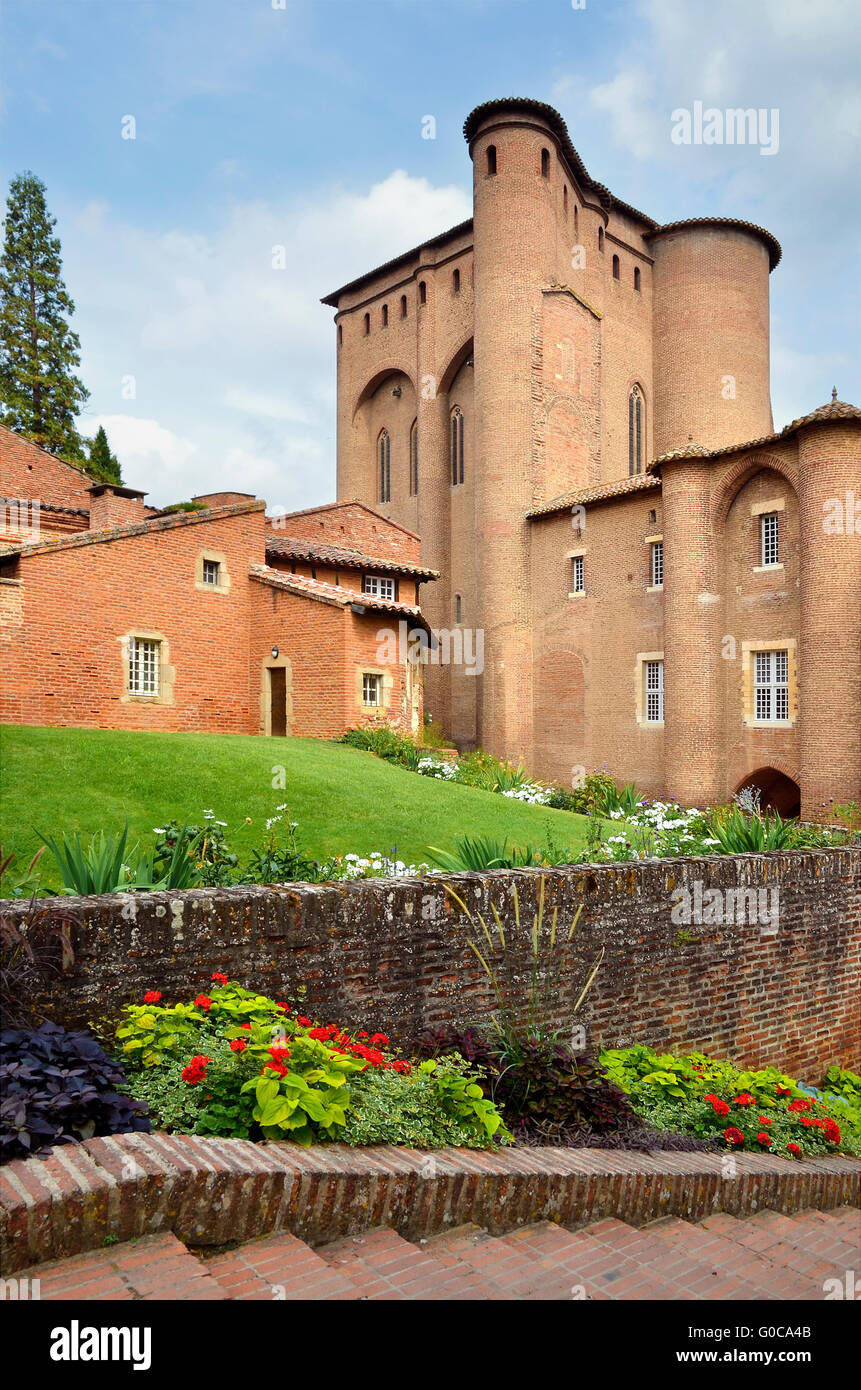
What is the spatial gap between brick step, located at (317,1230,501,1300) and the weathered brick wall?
5.95ft

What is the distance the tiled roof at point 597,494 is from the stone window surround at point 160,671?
1462 cm

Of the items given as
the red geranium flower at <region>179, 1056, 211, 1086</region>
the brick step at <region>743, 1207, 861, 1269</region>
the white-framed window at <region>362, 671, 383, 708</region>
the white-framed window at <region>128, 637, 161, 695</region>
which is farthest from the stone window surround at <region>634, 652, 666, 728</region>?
the red geranium flower at <region>179, 1056, 211, 1086</region>

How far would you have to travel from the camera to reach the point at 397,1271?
10.1 ft

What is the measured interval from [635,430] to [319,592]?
2121cm

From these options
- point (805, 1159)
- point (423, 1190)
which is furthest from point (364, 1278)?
point (805, 1159)

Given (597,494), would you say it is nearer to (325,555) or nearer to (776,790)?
(325,555)

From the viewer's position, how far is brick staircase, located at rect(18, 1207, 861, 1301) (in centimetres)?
267

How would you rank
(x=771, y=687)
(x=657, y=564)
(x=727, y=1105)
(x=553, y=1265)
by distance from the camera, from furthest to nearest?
(x=657, y=564), (x=771, y=687), (x=727, y=1105), (x=553, y=1265)

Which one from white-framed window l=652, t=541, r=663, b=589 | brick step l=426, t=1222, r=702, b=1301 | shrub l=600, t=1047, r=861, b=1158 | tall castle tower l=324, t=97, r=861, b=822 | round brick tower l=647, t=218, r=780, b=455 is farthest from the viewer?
round brick tower l=647, t=218, r=780, b=455

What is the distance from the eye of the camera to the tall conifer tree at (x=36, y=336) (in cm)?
Result: 3678

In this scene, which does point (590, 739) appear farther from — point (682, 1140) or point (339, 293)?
point (339, 293)

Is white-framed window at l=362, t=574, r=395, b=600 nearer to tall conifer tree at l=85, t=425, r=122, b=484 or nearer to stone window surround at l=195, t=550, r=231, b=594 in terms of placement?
stone window surround at l=195, t=550, r=231, b=594

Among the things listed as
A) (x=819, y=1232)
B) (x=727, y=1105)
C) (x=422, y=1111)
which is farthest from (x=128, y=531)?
(x=819, y=1232)
